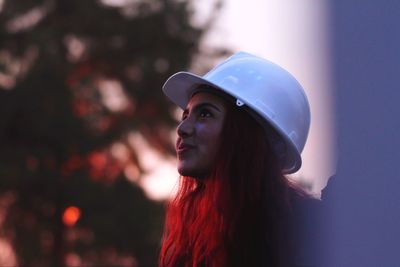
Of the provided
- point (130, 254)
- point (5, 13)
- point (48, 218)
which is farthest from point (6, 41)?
point (130, 254)

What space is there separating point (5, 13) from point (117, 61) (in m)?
2.35

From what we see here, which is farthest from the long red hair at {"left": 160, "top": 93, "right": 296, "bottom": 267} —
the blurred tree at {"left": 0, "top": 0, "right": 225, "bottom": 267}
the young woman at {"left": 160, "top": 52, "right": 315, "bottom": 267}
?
the blurred tree at {"left": 0, "top": 0, "right": 225, "bottom": 267}

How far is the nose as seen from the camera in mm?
2498

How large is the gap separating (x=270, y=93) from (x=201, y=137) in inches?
10.4

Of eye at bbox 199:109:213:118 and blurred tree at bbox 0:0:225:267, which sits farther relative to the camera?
blurred tree at bbox 0:0:225:267

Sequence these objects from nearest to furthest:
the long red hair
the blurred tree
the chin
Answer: the long red hair, the chin, the blurred tree

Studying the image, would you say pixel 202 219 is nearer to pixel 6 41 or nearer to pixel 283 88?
pixel 283 88

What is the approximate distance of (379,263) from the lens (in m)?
1.57

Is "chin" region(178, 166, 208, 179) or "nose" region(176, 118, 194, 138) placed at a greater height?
"nose" region(176, 118, 194, 138)

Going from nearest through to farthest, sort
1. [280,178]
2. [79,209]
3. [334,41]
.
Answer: [334,41]
[280,178]
[79,209]

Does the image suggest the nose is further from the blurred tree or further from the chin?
the blurred tree

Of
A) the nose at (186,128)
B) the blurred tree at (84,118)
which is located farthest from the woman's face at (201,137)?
the blurred tree at (84,118)

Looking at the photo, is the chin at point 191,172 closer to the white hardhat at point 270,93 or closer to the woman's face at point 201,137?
the woman's face at point 201,137

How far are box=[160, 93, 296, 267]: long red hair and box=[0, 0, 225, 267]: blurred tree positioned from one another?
40.3ft
